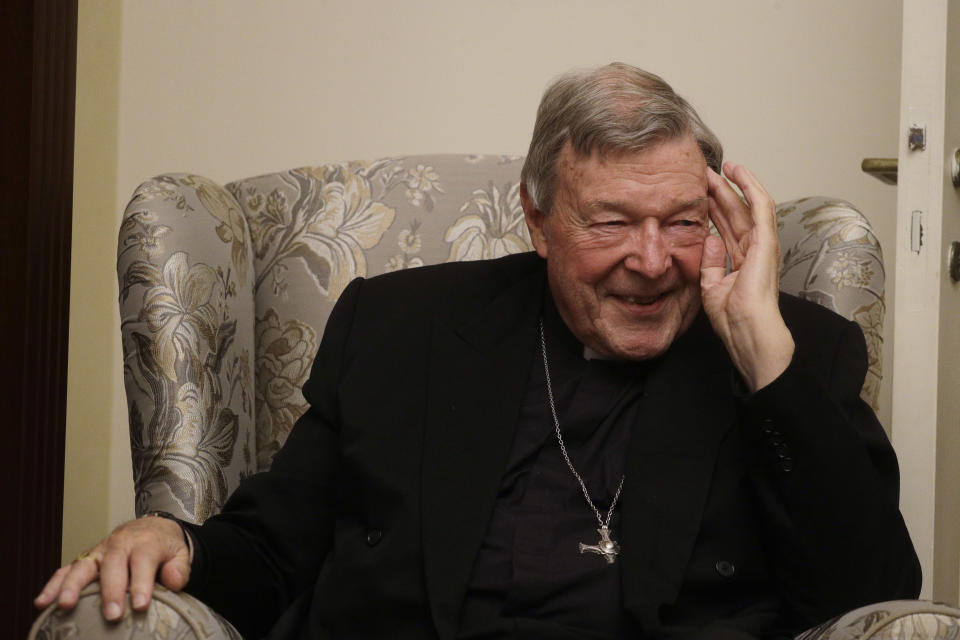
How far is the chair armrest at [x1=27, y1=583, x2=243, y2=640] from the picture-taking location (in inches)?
49.6

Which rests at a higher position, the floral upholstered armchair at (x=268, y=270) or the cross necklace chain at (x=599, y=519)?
the floral upholstered armchair at (x=268, y=270)

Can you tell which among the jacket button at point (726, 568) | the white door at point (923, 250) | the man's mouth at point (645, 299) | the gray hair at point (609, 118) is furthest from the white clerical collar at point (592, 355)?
the white door at point (923, 250)

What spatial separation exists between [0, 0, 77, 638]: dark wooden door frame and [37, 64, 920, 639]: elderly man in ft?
3.33

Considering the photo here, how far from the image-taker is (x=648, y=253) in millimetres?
1615

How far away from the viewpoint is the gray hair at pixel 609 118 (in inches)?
64.7

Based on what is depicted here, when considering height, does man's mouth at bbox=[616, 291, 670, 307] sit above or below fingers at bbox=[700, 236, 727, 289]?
below

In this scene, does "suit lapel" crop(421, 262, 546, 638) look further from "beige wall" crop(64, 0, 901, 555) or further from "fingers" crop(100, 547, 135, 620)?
"beige wall" crop(64, 0, 901, 555)

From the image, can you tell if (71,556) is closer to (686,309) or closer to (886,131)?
(686,309)

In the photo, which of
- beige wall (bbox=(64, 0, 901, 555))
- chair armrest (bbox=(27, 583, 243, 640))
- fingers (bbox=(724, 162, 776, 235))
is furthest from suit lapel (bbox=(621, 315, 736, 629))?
beige wall (bbox=(64, 0, 901, 555))

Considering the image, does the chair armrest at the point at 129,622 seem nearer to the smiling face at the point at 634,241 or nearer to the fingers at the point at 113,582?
the fingers at the point at 113,582

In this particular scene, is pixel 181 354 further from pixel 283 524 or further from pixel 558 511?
pixel 558 511

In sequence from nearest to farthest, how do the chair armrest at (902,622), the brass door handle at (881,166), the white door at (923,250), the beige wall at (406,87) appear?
the chair armrest at (902,622)
the white door at (923,250)
the brass door handle at (881,166)
the beige wall at (406,87)

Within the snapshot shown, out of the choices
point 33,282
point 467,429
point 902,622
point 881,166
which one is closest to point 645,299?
point 467,429

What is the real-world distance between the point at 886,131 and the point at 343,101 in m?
1.27
